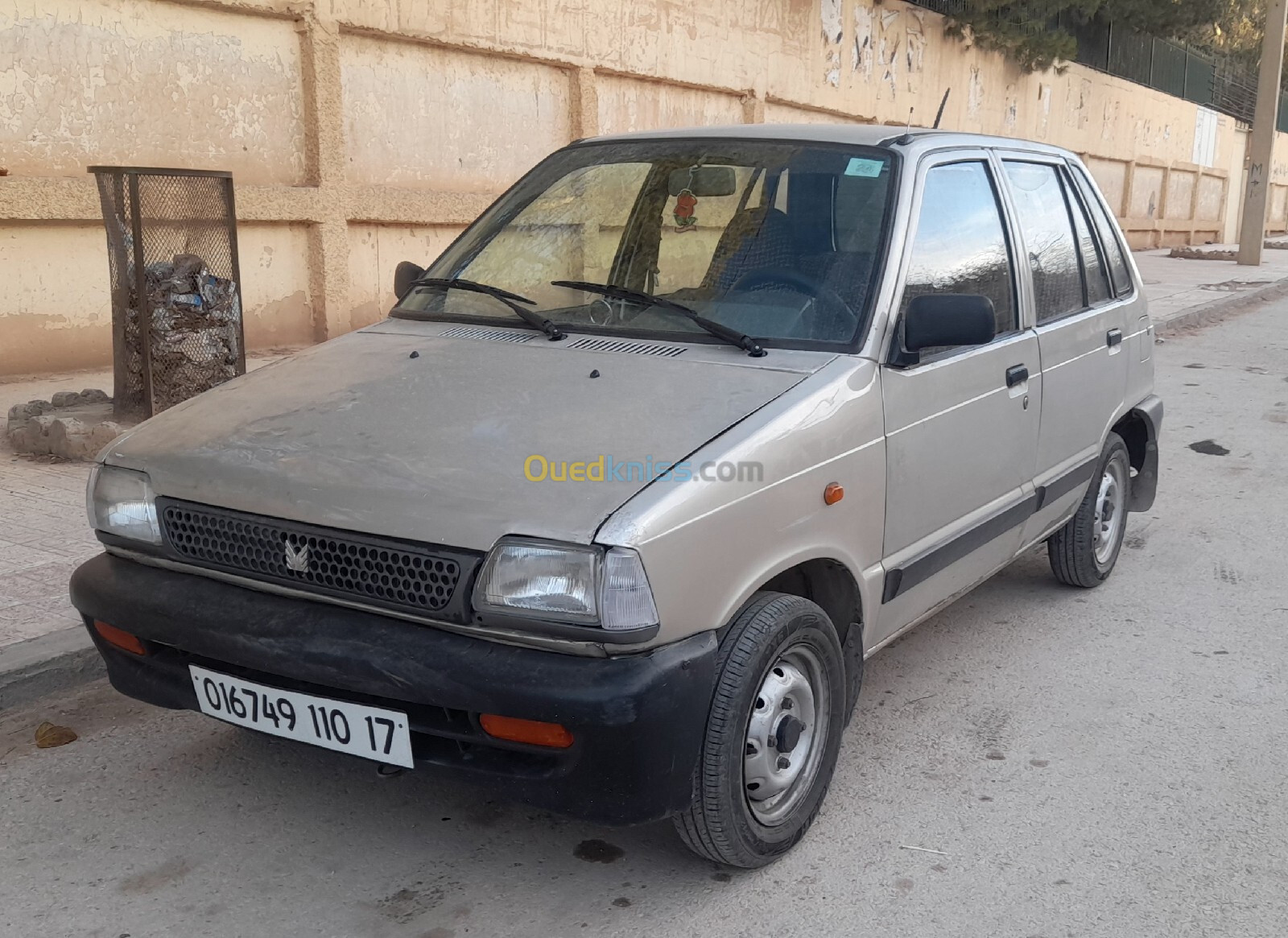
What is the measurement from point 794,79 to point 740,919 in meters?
15.4

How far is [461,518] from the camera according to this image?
255 centimetres

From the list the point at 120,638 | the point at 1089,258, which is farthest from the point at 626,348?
the point at 1089,258

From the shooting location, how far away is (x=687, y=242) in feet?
12.1

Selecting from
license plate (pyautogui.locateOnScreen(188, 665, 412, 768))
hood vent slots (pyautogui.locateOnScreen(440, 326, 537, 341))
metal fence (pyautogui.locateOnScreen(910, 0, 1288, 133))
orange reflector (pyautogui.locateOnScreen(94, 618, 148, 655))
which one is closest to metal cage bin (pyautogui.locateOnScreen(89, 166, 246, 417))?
hood vent slots (pyautogui.locateOnScreen(440, 326, 537, 341))

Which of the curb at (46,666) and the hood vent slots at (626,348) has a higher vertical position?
the hood vent slots at (626,348)

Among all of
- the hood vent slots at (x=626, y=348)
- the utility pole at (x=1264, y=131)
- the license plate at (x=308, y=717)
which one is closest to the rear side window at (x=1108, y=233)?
the hood vent slots at (x=626, y=348)

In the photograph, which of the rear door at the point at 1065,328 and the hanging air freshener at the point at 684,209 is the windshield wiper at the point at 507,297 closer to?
the hanging air freshener at the point at 684,209

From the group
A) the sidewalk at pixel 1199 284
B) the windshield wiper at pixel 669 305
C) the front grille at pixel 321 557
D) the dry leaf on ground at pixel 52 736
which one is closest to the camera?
the front grille at pixel 321 557

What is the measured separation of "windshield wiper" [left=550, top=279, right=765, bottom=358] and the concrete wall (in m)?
5.73

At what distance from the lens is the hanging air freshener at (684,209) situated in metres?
3.82

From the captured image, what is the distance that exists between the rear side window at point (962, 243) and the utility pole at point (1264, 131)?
20.9 m

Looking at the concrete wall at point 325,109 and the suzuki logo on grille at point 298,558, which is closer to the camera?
the suzuki logo on grille at point 298,558

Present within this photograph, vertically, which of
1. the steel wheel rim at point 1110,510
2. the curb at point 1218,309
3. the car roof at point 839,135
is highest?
the car roof at point 839,135

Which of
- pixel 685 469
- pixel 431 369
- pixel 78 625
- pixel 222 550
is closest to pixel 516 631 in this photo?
pixel 685 469
